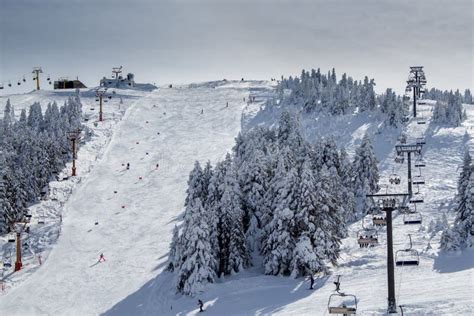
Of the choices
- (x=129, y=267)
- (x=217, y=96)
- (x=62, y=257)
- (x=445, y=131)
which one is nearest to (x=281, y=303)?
(x=129, y=267)

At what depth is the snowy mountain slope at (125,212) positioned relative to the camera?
4519 cm

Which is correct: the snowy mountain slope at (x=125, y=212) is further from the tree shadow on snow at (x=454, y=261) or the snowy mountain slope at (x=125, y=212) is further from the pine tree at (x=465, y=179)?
the pine tree at (x=465, y=179)

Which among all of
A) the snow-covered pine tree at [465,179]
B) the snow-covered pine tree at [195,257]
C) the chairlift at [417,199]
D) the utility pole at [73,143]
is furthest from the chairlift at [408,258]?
the utility pole at [73,143]

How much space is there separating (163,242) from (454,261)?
91.5ft

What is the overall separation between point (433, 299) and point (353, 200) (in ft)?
89.6

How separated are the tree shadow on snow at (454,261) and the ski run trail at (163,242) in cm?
8

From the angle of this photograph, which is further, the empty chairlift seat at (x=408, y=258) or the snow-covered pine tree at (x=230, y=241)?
the snow-covered pine tree at (x=230, y=241)

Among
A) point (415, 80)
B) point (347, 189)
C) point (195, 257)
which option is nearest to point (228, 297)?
point (195, 257)

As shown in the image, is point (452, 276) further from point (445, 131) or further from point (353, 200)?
point (445, 131)

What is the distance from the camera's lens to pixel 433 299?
28.7 m

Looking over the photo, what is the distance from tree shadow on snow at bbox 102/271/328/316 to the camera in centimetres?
3594

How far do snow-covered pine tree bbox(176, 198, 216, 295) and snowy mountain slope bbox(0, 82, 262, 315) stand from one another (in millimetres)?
5895

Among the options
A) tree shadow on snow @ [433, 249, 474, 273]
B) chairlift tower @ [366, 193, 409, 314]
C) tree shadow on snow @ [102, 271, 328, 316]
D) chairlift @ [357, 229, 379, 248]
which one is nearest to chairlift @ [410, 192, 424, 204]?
chairlift @ [357, 229, 379, 248]

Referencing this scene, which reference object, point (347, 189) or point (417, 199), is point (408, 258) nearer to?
point (417, 199)
